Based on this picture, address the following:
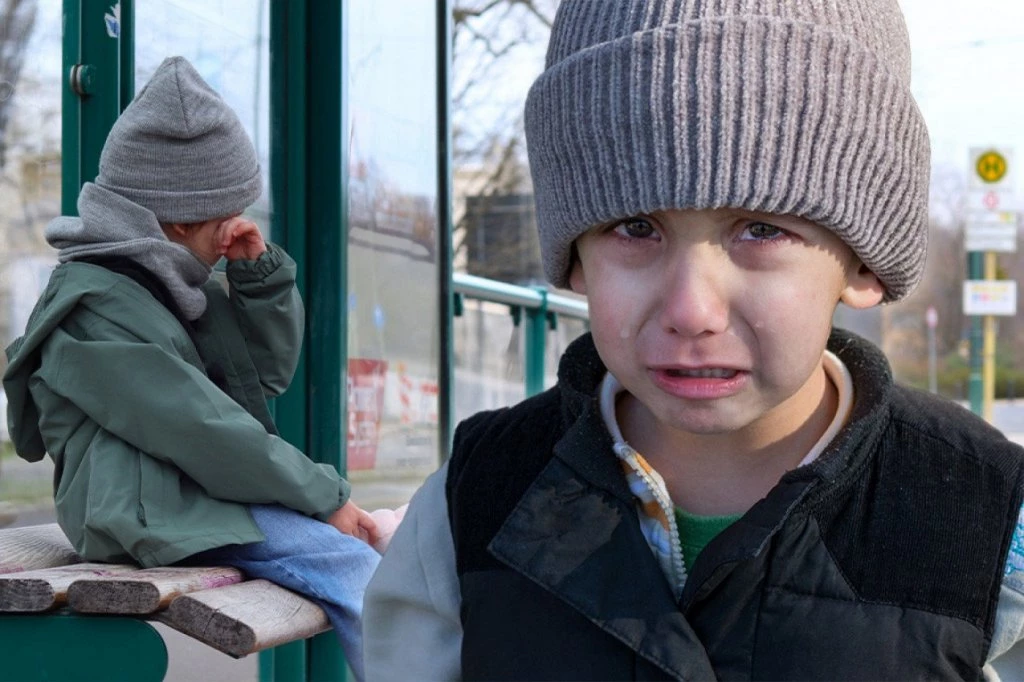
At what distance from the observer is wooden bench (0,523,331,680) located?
79.7 inches

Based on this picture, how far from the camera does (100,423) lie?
2.54 m

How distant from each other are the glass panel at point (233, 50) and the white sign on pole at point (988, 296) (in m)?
10.7

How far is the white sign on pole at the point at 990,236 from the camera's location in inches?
512

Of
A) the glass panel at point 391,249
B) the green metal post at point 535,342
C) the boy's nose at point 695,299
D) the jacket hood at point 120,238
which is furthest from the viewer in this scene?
the green metal post at point 535,342

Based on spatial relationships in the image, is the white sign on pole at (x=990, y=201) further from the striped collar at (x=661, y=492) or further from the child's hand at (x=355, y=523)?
the striped collar at (x=661, y=492)

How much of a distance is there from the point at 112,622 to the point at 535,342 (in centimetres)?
395

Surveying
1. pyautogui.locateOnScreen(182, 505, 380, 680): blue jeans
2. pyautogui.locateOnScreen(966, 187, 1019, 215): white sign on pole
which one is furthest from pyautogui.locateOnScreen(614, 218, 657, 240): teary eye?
pyautogui.locateOnScreen(966, 187, 1019, 215): white sign on pole

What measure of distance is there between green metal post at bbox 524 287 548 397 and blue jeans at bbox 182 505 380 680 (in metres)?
3.19

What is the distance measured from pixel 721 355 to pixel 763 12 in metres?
0.37

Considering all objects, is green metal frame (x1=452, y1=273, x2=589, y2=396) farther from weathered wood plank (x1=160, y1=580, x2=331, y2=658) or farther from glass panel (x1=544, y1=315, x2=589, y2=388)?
weathered wood plank (x1=160, y1=580, x2=331, y2=658)

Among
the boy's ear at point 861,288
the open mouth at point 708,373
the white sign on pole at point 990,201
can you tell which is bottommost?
the open mouth at point 708,373

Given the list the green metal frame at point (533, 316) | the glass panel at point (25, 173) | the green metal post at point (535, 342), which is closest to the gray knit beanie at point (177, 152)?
the glass panel at point (25, 173)

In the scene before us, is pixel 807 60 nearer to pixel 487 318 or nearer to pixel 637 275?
pixel 637 275

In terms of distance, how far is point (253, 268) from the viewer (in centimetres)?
312
